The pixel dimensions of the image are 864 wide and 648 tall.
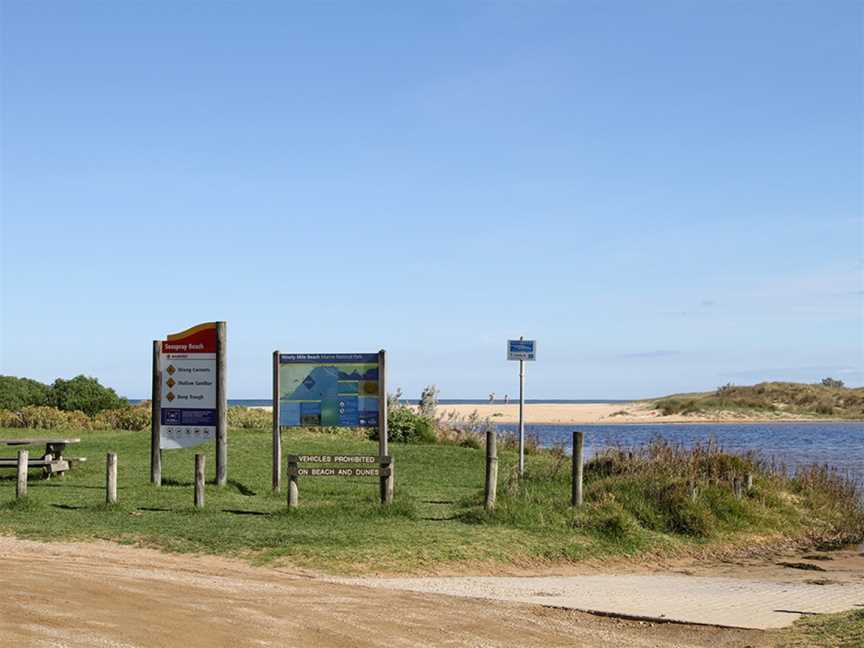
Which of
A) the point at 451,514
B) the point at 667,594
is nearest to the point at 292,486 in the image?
the point at 451,514

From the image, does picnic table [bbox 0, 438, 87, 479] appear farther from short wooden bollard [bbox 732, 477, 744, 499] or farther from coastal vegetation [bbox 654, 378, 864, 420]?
coastal vegetation [bbox 654, 378, 864, 420]

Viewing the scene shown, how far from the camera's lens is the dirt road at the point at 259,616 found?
31.3 feet

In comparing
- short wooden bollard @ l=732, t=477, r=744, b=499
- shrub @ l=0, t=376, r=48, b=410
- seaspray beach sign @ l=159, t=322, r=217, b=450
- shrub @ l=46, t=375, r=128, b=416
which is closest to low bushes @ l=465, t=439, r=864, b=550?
short wooden bollard @ l=732, t=477, r=744, b=499

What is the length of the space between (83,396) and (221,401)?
869 inches

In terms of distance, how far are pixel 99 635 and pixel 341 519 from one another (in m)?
7.85

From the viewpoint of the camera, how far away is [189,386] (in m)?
21.7

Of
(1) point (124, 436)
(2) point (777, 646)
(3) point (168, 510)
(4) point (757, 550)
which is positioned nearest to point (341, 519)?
(3) point (168, 510)

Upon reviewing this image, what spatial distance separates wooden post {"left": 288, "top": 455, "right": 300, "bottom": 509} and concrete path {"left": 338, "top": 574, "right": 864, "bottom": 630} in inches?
174

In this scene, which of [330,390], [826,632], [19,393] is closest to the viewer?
[826,632]

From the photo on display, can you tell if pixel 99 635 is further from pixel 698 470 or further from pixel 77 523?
pixel 698 470

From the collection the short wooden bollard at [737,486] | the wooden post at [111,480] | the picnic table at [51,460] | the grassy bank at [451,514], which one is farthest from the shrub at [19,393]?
the short wooden bollard at [737,486]

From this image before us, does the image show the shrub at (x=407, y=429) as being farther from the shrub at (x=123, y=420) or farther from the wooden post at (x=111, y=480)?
the wooden post at (x=111, y=480)

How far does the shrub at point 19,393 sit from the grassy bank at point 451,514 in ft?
A: 62.0

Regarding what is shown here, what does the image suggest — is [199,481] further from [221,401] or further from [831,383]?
[831,383]
